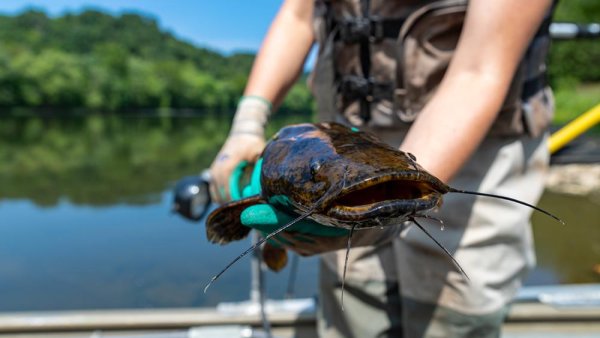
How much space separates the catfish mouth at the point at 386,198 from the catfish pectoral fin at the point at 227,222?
0.39 m

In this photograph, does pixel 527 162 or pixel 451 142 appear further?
pixel 527 162

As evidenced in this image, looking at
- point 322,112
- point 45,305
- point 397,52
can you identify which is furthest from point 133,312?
point 45,305

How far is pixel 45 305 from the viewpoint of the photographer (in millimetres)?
4887

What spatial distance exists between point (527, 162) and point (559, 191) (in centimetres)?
793

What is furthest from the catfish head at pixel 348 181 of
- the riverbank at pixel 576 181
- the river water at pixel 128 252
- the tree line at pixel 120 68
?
the tree line at pixel 120 68

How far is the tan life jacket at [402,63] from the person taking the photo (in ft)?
5.74

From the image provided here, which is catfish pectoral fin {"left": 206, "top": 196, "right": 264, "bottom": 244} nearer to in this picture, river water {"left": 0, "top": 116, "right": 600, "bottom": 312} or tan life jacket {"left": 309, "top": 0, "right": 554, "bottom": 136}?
tan life jacket {"left": 309, "top": 0, "right": 554, "bottom": 136}

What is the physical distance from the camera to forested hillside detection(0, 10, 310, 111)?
214 ft

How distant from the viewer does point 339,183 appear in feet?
3.42

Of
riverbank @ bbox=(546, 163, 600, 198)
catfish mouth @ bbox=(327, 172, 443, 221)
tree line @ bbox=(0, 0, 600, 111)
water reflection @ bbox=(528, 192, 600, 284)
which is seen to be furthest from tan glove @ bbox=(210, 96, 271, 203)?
tree line @ bbox=(0, 0, 600, 111)

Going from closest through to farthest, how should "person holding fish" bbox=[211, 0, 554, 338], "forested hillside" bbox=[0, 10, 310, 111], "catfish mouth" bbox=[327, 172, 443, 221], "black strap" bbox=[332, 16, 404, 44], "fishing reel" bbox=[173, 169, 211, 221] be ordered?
"catfish mouth" bbox=[327, 172, 443, 221] < "person holding fish" bbox=[211, 0, 554, 338] < "black strap" bbox=[332, 16, 404, 44] < "fishing reel" bbox=[173, 169, 211, 221] < "forested hillside" bbox=[0, 10, 310, 111]

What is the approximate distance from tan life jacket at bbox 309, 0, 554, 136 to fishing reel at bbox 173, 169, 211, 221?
0.86 m

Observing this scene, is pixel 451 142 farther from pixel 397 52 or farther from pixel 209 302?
pixel 209 302

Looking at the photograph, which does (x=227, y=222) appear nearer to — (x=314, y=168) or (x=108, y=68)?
(x=314, y=168)
